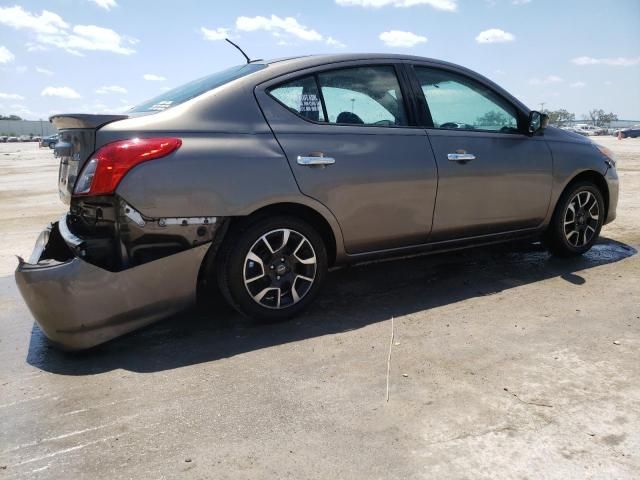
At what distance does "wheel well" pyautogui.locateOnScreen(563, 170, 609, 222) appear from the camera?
15.1 feet

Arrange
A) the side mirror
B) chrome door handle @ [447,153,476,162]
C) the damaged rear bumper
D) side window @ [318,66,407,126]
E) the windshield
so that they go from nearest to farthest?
the damaged rear bumper, the windshield, side window @ [318,66,407,126], chrome door handle @ [447,153,476,162], the side mirror

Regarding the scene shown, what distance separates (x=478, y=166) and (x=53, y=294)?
9.87ft

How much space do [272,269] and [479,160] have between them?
1.84m

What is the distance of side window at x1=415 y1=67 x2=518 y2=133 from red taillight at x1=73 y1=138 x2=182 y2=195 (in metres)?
2.07

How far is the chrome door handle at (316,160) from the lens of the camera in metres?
3.23

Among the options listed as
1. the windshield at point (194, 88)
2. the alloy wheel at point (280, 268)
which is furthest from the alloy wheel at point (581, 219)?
the windshield at point (194, 88)

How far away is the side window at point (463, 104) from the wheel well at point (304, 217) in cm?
119

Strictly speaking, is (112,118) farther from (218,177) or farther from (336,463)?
(336,463)

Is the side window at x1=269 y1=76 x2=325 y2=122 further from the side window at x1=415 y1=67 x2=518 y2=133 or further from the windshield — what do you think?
the side window at x1=415 y1=67 x2=518 y2=133

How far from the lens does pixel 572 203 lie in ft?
15.0

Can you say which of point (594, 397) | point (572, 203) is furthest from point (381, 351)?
point (572, 203)

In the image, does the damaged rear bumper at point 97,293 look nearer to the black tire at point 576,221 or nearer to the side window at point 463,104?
the side window at point 463,104

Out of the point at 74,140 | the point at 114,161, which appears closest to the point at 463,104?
the point at 114,161

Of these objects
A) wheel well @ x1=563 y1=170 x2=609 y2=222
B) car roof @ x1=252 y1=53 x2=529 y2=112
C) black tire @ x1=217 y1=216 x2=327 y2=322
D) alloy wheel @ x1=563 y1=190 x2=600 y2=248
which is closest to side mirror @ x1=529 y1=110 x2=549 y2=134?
car roof @ x1=252 y1=53 x2=529 y2=112
